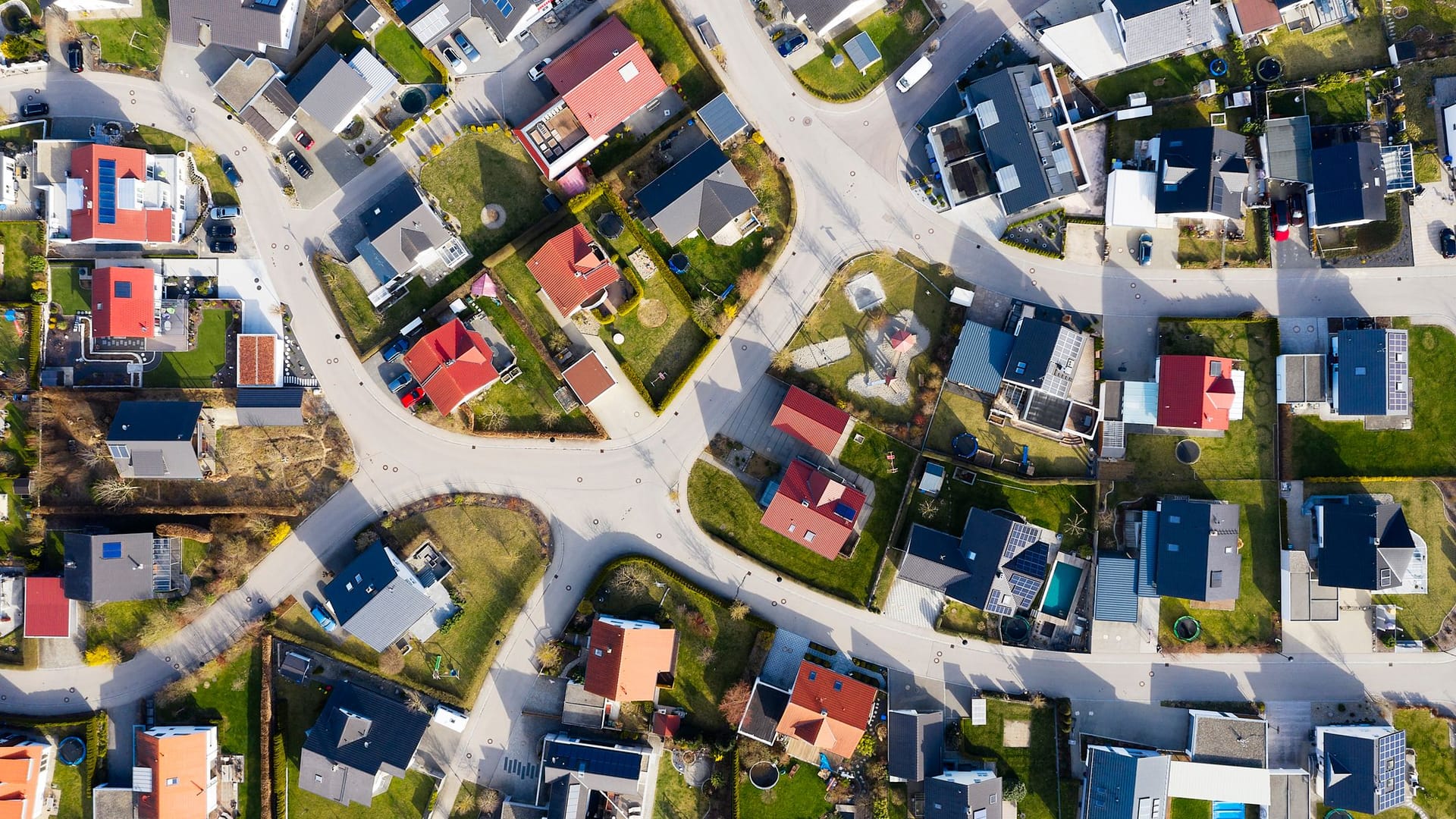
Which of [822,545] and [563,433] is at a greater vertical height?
[563,433]

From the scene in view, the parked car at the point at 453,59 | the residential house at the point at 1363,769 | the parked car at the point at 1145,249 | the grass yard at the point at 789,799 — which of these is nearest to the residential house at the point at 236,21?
the parked car at the point at 453,59

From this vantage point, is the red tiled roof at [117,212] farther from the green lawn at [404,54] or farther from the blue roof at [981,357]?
the blue roof at [981,357]

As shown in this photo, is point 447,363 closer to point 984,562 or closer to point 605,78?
point 605,78

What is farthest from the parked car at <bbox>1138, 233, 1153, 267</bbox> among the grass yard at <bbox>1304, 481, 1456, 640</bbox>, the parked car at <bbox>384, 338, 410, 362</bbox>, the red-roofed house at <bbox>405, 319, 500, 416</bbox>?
the parked car at <bbox>384, 338, 410, 362</bbox>

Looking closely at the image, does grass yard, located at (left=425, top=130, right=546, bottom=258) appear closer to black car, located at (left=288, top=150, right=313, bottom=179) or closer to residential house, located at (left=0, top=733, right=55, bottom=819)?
black car, located at (left=288, top=150, right=313, bottom=179)

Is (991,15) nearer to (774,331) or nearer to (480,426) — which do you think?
(774,331)

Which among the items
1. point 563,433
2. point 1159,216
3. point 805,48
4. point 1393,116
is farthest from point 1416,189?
point 563,433
